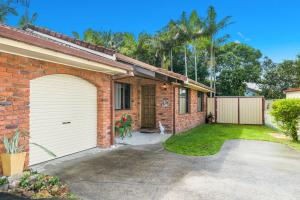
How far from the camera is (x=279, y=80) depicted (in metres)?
30.2

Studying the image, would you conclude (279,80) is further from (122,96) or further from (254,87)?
(122,96)

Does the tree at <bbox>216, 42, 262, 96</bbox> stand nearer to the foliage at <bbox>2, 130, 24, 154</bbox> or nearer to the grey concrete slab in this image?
the grey concrete slab

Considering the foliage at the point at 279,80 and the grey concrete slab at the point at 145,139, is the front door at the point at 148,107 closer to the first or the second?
the grey concrete slab at the point at 145,139

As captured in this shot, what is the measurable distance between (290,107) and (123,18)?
2575 cm

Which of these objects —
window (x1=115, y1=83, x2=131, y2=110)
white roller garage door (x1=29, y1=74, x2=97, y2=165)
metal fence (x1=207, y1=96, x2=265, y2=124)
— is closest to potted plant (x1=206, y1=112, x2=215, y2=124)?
metal fence (x1=207, y1=96, x2=265, y2=124)

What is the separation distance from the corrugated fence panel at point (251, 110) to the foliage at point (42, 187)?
15620 mm

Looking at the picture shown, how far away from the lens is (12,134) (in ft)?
15.5

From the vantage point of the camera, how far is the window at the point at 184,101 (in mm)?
12289

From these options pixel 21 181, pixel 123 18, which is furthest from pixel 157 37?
pixel 21 181

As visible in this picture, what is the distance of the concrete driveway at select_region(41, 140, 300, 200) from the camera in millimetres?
4129

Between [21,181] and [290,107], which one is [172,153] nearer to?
[21,181]

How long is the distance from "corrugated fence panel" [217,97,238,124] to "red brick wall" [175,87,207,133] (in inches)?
62.6

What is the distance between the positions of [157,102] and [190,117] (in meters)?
3.42

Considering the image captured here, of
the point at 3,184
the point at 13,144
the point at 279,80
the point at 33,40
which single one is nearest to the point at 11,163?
the point at 13,144
